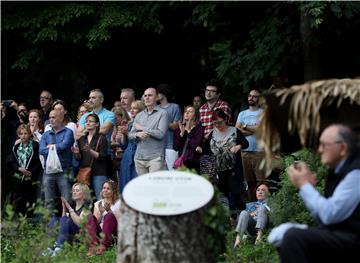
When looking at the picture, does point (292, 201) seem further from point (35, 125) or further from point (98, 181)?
point (35, 125)

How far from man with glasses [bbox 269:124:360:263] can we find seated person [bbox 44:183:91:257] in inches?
158

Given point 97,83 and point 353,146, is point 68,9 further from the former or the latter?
point 353,146

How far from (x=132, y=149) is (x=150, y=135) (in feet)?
2.21

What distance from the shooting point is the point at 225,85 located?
15.1 metres

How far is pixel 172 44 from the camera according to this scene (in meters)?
18.5

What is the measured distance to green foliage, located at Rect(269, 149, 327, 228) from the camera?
10.1 meters

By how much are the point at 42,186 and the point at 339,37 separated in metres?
4.93

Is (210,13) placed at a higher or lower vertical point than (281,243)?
higher

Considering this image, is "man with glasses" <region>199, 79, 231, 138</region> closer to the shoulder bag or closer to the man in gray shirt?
the man in gray shirt

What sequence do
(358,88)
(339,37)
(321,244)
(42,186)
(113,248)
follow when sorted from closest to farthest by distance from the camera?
(321,244) → (358,88) → (113,248) → (42,186) → (339,37)

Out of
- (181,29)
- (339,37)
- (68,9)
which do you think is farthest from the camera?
(181,29)

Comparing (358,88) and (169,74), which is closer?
(358,88)

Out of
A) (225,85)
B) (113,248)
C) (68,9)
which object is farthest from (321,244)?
(68,9)

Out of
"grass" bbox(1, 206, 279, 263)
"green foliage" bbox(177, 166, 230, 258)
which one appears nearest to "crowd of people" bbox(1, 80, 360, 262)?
"grass" bbox(1, 206, 279, 263)
